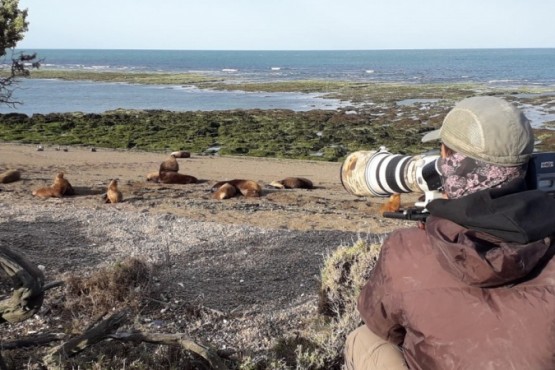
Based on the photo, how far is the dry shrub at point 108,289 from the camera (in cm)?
489

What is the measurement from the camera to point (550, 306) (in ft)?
6.36

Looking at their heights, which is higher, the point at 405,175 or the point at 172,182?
the point at 405,175

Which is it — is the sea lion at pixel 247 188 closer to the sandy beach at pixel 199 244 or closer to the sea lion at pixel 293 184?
the sandy beach at pixel 199 244

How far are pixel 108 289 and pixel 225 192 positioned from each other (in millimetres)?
6582

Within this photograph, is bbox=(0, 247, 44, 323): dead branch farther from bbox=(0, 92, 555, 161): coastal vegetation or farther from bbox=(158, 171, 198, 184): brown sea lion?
bbox=(0, 92, 555, 161): coastal vegetation

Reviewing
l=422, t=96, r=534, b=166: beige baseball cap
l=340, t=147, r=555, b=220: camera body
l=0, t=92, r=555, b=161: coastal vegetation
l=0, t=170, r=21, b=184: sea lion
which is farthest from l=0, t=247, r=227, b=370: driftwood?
l=0, t=92, r=555, b=161: coastal vegetation

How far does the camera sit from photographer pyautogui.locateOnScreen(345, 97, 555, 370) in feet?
6.25

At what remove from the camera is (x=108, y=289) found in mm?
5012

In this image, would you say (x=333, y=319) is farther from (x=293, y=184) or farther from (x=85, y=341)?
(x=293, y=184)

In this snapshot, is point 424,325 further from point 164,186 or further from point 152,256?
point 164,186

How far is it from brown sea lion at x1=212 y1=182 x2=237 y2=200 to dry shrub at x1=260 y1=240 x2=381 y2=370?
22.5 feet

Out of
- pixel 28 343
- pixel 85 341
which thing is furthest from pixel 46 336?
pixel 85 341

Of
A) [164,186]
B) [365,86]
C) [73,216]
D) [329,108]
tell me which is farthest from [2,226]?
[365,86]

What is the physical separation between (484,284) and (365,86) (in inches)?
1952
